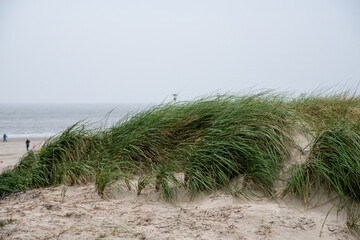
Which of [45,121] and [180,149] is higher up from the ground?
[180,149]

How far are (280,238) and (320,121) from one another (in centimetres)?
221

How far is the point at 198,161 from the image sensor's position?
11.2ft

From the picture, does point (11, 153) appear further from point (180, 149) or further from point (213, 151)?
point (213, 151)

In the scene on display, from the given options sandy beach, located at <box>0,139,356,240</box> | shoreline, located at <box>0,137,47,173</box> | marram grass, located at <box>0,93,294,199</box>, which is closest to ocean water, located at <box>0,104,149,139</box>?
marram grass, located at <box>0,93,294,199</box>

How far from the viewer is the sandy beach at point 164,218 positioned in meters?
2.51

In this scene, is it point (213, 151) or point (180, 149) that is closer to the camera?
point (213, 151)

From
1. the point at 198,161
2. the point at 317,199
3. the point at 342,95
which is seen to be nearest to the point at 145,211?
the point at 198,161

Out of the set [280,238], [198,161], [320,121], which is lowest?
[280,238]

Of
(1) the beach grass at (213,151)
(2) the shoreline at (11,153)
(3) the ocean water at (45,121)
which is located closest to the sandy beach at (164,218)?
(1) the beach grass at (213,151)

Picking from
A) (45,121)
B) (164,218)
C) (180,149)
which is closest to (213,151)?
(180,149)

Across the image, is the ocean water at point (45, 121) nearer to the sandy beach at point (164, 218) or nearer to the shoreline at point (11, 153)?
the sandy beach at point (164, 218)

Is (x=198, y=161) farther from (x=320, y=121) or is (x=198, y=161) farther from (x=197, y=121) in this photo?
(x=320, y=121)

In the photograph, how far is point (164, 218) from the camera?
2818 millimetres

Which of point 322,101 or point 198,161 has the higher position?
point 322,101
